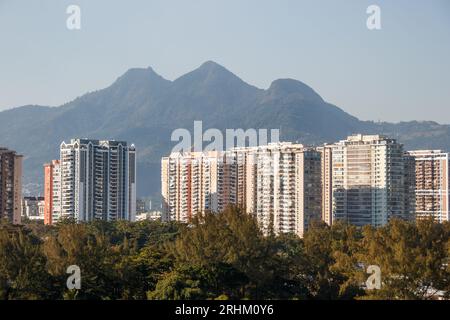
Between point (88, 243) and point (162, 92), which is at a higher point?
point (162, 92)

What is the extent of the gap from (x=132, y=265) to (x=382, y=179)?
15.4 meters

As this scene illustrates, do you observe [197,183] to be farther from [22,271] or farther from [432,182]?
[22,271]

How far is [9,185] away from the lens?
2256 centimetres

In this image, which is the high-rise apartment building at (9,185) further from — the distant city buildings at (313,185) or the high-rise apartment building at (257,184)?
the distant city buildings at (313,185)

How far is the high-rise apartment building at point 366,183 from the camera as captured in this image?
76.1 feet

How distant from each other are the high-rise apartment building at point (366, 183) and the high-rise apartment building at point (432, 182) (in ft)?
6.00

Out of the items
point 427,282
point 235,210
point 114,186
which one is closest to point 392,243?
point 427,282

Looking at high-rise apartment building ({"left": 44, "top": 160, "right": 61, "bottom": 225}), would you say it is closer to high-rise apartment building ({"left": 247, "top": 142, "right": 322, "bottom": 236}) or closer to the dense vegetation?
high-rise apartment building ({"left": 247, "top": 142, "right": 322, "bottom": 236})

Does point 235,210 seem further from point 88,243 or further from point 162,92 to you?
point 162,92

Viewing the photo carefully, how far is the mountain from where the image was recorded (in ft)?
158

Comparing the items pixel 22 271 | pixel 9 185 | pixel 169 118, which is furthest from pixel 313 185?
pixel 169 118

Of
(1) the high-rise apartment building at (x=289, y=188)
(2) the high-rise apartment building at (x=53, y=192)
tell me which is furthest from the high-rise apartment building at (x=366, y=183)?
(2) the high-rise apartment building at (x=53, y=192)

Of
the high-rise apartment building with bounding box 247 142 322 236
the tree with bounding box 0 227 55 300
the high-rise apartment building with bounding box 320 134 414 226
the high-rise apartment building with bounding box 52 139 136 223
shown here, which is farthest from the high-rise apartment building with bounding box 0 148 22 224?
the tree with bounding box 0 227 55 300
